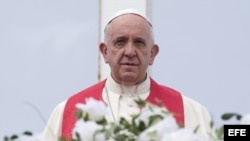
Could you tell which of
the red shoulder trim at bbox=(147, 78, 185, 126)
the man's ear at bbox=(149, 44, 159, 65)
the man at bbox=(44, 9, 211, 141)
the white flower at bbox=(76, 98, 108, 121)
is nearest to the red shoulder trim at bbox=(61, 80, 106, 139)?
the man at bbox=(44, 9, 211, 141)

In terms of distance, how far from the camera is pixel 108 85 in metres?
5.69

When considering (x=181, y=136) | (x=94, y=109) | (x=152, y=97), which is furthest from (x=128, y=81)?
(x=181, y=136)

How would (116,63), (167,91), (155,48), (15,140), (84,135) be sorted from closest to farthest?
(84,135) < (15,140) < (116,63) < (155,48) < (167,91)

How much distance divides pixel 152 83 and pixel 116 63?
807mm

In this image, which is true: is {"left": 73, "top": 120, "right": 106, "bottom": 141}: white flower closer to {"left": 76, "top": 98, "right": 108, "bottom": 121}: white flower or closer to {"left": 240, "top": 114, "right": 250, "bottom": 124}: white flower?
{"left": 76, "top": 98, "right": 108, "bottom": 121}: white flower

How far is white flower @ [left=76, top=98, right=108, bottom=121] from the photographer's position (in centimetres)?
244

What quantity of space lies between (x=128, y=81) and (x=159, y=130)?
119 inches

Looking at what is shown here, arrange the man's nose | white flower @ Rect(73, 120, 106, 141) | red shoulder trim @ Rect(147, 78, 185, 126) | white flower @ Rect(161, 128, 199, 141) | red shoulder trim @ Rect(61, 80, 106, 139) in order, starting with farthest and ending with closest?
red shoulder trim @ Rect(147, 78, 185, 126) < red shoulder trim @ Rect(61, 80, 106, 139) < the man's nose < white flower @ Rect(73, 120, 106, 141) < white flower @ Rect(161, 128, 199, 141)

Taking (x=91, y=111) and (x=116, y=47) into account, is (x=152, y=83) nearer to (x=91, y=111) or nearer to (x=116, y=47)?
(x=116, y=47)

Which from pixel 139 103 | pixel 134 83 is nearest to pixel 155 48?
pixel 134 83

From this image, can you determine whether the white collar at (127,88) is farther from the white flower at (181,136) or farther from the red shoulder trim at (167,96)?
the white flower at (181,136)

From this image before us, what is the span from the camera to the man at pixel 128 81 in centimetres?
517

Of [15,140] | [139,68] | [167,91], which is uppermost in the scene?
[15,140]

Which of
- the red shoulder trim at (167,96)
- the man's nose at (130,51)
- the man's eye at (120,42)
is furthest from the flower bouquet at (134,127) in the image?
the red shoulder trim at (167,96)
